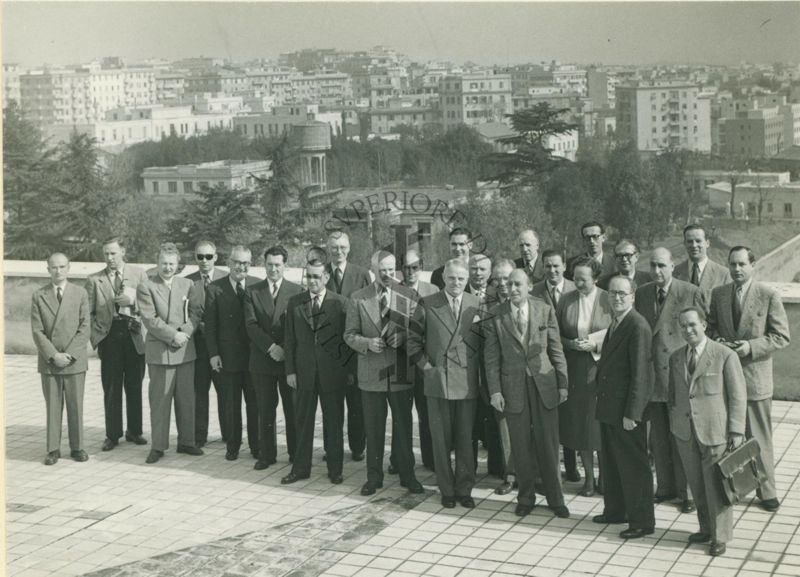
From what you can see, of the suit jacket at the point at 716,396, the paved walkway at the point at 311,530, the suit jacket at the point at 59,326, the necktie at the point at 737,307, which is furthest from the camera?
the suit jacket at the point at 59,326

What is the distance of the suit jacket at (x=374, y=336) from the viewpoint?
A: 708 cm

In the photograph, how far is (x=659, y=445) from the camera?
6.72 metres

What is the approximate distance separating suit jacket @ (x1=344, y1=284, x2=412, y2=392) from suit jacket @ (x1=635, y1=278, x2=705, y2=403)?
4.95 ft

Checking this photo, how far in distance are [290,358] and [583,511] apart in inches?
86.4

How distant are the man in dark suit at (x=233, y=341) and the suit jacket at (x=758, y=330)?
129 inches

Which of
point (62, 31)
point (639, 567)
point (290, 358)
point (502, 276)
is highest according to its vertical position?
point (62, 31)

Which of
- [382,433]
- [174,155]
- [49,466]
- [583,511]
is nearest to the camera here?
[583,511]

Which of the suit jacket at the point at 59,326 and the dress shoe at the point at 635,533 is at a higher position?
the suit jacket at the point at 59,326

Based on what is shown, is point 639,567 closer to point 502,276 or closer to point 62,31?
point 502,276

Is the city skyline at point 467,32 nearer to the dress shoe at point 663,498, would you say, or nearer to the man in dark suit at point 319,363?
the man in dark suit at point 319,363

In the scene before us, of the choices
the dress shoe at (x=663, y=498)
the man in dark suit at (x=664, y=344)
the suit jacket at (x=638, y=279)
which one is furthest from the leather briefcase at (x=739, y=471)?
the suit jacket at (x=638, y=279)

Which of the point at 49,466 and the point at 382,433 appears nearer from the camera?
the point at 382,433

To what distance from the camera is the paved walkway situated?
5750 millimetres

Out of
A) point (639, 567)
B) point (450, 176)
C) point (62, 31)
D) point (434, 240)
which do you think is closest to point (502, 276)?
point (639, 567)
